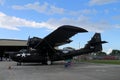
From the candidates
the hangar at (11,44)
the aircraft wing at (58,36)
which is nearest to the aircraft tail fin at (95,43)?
the aircraft wing at (58,36)

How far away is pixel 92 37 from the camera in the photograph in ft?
144

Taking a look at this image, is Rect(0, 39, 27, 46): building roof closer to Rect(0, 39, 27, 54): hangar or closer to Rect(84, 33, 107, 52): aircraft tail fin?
Rect(0, 39, 27, 54): hangar

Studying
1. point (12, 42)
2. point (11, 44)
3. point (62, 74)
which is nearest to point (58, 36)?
point (62, 74)

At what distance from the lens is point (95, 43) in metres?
43.0

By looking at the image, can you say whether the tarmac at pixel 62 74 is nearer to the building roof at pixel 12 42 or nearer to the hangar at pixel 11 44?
the hangar at pixel 11 44

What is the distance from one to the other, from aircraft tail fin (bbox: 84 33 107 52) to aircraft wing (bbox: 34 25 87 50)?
23.7 ft

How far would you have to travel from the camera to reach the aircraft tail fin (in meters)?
42.9

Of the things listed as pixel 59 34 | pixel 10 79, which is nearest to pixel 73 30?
pixel 59 34

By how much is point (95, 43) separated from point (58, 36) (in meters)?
9.36

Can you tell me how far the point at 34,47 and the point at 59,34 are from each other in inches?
177

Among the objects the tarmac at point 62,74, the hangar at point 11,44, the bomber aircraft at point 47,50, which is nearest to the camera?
the tarmac at point 62,74

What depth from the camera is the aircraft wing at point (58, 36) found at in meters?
32.7

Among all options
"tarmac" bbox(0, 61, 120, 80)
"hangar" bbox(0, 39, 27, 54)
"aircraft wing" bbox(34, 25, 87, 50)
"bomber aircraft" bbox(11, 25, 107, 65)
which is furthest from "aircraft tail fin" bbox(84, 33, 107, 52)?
"hangar" bbox(0, 39, 27, 54)

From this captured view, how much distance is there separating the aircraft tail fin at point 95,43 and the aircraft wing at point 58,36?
284 inches
